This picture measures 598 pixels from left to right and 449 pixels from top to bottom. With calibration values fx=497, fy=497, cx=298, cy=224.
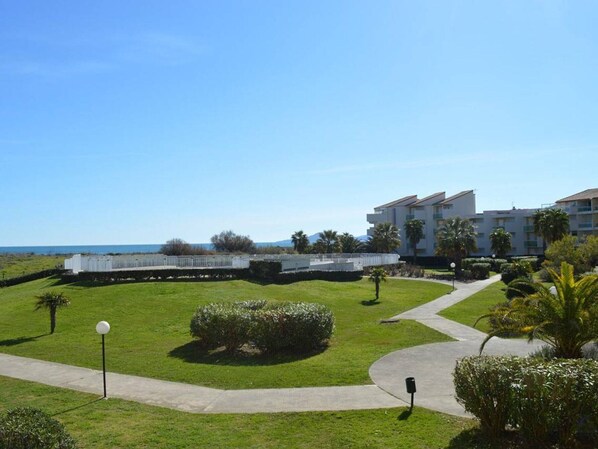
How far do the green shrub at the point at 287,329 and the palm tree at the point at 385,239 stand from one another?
44.0 m

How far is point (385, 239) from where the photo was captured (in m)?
61.7

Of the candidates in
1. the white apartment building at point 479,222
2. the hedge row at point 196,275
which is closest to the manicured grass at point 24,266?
the hedge row at point 196,275

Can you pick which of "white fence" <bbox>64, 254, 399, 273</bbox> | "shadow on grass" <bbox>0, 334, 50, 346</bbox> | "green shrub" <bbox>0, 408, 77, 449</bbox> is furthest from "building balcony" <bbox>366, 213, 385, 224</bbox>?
"green shrub" <bbox>0, 408, 77, 449</bbox>

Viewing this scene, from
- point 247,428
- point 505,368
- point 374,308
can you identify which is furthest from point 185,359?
point 374,308

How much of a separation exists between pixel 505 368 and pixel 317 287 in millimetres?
26086

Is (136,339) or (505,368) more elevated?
(505,368)

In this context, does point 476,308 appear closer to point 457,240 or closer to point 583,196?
point 457,240

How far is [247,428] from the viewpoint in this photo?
10461mm

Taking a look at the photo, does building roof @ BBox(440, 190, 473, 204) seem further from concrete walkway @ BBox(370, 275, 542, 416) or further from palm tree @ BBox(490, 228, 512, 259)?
concrete walkway @ BBox(370, 275, 542, 416)

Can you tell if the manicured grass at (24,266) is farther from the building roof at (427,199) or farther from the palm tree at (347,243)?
Result: the building roof at (427,199)

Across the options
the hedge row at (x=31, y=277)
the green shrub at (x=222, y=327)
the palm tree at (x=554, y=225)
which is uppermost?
the palm tree at (x=554, y=225)

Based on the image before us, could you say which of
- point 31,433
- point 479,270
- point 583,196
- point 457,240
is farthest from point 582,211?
point 31,433

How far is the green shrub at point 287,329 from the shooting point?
18.1 meters

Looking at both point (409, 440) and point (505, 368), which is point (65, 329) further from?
point (505, 368)
